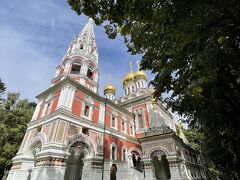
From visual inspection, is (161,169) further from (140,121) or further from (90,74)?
(90,74)

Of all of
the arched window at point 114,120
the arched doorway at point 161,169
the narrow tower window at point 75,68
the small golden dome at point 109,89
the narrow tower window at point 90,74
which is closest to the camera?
the arched window at point 114,120

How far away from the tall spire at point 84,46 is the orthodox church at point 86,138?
16 centimetres

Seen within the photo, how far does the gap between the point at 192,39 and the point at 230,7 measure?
1.62 meters

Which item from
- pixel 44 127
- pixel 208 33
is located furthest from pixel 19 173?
pixel 208 33

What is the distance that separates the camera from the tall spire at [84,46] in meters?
22.5

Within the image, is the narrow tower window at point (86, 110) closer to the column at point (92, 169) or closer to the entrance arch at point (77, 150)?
the entrance arch at point (77, 150)

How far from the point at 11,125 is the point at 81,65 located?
43.9ft

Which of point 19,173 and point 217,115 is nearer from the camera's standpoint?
point 217,115

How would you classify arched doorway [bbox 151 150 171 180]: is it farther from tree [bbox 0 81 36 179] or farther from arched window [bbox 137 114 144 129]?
tree [bbox 0 81 36 179]

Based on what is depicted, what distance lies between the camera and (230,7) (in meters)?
5.54

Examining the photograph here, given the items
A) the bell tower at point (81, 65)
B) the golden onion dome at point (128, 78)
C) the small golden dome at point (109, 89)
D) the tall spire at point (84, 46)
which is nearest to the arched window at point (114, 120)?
the bell tower at point (81, 65)

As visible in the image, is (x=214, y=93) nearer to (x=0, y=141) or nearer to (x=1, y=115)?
(x=0, y=141)

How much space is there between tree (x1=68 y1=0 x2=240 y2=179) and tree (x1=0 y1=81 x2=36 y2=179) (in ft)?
63.1

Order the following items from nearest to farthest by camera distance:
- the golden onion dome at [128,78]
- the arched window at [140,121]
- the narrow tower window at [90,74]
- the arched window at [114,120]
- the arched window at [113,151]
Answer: the arched window at [113,151]
the arched window at [114,120]
the narrow tower window at [90,74]
the arched window at [140,121]
the golden onion dome at [128,78]
